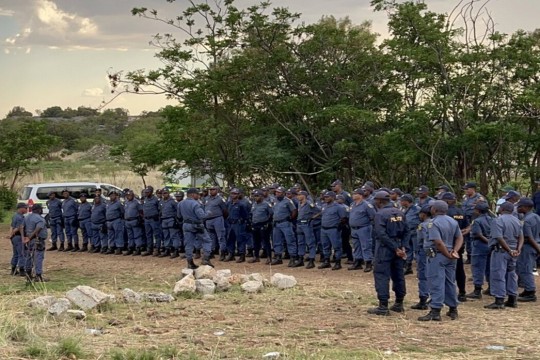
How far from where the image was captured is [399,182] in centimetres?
2234

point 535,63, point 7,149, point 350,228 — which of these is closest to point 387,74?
point 535,63

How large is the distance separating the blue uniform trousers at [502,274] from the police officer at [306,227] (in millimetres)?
5610

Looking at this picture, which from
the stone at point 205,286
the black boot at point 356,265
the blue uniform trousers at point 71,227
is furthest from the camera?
the blue uniform trousers at point 71,227

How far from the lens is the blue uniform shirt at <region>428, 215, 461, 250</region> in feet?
34.1

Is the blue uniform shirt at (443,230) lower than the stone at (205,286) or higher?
higher

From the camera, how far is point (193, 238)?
54.2 ft

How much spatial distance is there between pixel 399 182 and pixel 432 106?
3.40 metres

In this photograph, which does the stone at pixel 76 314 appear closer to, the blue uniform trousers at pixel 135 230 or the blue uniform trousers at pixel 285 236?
the blue uniform trousers at pixel 285 236

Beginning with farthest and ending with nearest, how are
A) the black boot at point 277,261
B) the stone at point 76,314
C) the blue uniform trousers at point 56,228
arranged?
the blue uniform trousers at point 56,228
the black boot at point 277,261
the stone at point 76,314

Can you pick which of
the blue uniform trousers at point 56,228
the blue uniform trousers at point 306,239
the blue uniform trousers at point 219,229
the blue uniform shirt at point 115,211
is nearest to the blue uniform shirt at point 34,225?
the blue uniform trousers at point 219,229

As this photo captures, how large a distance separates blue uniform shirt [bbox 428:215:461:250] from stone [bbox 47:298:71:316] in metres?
5.10

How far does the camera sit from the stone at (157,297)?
12047mm

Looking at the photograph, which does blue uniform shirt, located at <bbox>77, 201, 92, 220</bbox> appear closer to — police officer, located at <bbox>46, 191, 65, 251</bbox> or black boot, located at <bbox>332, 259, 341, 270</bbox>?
police officer, located at <bbox>46, 191, 65, 251</bbox>

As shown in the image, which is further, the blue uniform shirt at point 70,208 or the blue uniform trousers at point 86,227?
the blue uniform shirt at point 70,208
